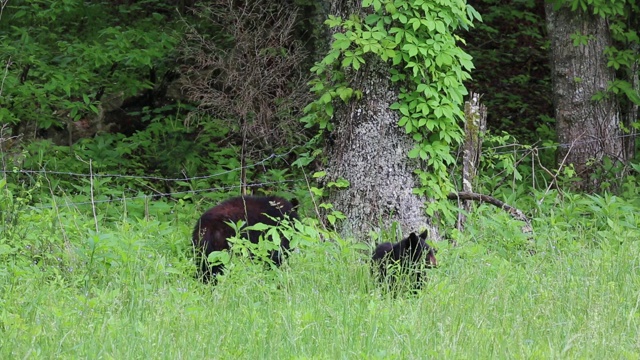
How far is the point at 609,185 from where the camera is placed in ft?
34.2

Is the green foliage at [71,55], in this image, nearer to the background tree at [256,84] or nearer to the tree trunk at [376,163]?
the background tree at [256,84]

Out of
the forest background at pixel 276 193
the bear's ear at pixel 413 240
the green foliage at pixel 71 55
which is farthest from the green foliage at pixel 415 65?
the green foliage at pixel 71 55

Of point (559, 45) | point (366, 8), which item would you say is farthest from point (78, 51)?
point (559, 45)

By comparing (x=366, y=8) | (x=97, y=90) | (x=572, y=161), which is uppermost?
(x=366, y=8)

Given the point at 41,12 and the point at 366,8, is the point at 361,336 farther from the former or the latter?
the point at 41,12

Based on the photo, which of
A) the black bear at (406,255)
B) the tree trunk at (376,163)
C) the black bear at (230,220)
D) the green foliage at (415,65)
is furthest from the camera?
the tree trunk at (376,163)

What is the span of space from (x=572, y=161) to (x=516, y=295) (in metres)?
5.39

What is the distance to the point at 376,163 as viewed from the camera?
815 cm

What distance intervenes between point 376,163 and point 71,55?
5.79m

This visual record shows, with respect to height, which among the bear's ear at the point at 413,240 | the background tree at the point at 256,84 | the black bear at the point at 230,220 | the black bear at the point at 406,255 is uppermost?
the background tree at the point at 256,84

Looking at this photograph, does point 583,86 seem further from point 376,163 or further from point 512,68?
point 512,68

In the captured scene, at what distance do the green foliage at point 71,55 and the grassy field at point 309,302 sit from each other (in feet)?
12.5

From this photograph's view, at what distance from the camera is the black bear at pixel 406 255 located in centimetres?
652

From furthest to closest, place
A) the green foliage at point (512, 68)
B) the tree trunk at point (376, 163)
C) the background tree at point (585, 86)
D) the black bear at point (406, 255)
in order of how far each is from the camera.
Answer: the green foliage at point (512, 68), the background tree at point (585, 86), the tree trunk at point (376, 163), the black bear at point (406, 255)
